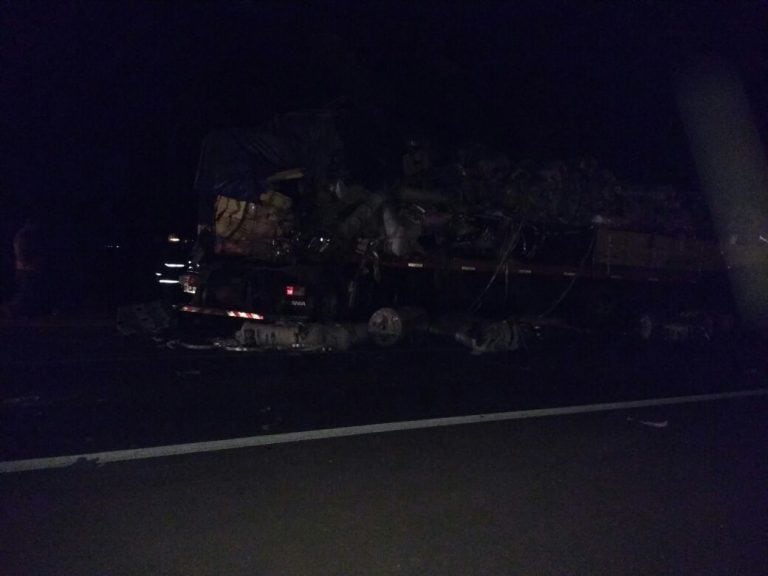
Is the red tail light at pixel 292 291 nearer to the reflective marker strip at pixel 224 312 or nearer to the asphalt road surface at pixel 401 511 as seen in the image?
the reflective marker strip at pixel 224 312

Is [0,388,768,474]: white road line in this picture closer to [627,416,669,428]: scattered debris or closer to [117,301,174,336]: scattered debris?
[627,416,669,428]: scattered debris

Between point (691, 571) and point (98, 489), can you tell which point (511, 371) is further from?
point (98, 489)

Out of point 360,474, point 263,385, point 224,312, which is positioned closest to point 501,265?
point 224,312

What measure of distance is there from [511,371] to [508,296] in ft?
9.11

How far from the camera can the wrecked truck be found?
1031 centimetres

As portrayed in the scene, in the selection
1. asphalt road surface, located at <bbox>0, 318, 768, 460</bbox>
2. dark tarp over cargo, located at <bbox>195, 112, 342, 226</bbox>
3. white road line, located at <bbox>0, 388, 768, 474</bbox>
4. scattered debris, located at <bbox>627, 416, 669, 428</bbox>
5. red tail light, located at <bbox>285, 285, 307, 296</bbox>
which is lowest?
scattered debris, located at <bbox>627, 416, 669, 428</bbox>

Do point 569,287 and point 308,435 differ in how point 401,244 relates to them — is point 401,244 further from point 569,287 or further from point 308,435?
point 308,435

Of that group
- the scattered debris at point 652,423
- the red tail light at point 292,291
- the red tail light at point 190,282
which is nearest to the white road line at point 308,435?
the scattered debris at point 652,423

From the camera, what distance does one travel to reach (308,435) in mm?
6117

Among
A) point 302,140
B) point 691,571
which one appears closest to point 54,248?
point 302,140

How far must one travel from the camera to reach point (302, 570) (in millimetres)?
3717

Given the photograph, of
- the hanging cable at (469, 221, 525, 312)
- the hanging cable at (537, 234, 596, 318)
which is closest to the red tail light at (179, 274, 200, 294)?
the hanging cable at (469, 221, 525, 312)

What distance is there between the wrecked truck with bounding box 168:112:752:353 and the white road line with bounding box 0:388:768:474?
11.2 ft

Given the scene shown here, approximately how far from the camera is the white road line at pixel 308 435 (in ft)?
16.8
